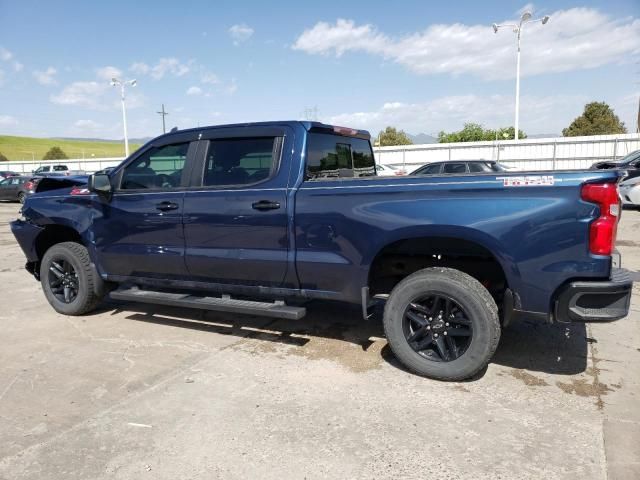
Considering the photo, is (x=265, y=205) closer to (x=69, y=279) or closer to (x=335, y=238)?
(x=335, y=238)

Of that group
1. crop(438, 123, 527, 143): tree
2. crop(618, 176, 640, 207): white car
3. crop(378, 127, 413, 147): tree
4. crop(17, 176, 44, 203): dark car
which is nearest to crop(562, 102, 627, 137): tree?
crop(438, 123, 527, 143): tree

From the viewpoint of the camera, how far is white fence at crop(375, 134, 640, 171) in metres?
24.9

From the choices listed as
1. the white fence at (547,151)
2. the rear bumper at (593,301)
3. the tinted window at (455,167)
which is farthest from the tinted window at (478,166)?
the rear bumper at (593,301)

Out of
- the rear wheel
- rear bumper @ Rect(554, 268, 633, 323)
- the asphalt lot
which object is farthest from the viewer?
the rear wheel

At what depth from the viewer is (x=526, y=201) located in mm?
3275

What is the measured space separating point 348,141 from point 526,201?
2213 mm

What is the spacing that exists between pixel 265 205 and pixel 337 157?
1.05 meters

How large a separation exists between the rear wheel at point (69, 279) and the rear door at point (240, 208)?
140 centimetres

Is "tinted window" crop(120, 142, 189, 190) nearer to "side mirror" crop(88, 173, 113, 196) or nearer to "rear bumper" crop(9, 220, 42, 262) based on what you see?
"side mirror" crop(88, 173, 113, 196)

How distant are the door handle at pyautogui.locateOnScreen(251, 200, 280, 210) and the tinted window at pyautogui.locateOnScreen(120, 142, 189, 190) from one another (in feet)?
3.11

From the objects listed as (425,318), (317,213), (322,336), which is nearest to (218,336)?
(322,336)

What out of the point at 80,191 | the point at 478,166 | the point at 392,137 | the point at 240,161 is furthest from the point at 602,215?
the point at 392,137

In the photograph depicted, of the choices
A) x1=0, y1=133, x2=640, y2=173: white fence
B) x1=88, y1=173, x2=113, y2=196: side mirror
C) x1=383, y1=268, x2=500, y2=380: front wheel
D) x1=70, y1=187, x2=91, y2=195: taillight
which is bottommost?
x1=383, y1=268, x2=500, y2=380: front wheel

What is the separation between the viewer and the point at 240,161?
174 inches
